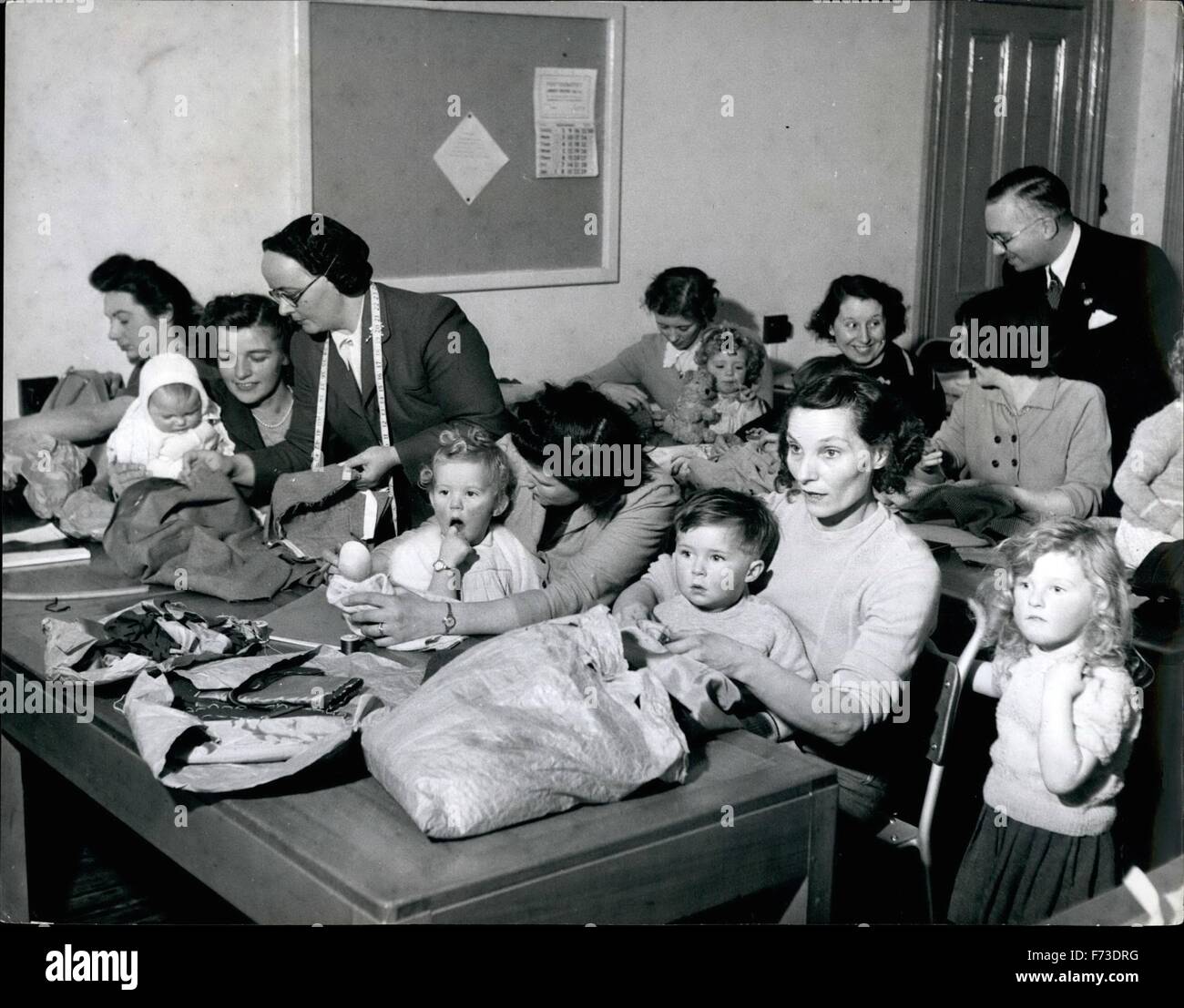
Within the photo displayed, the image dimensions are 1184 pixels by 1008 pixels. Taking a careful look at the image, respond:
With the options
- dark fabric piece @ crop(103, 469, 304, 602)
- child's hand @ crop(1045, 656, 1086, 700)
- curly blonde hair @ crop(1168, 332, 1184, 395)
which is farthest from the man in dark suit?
dark fabric piece @ crop(103, 469, 304, 602)

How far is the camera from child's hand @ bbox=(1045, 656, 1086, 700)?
197 centimetres

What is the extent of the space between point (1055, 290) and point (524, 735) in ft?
6.78

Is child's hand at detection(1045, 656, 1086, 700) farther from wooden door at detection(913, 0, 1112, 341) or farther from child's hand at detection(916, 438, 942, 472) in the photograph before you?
wooden door at detection(913, 0, 1112, 341)

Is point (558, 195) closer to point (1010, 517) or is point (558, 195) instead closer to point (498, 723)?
point (1010, 517)

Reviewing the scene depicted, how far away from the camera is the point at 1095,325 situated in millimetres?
3078

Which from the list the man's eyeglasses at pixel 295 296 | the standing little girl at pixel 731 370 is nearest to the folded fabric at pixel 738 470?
the standing little girl at pixel 731 370

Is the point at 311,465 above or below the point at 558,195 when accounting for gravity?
below

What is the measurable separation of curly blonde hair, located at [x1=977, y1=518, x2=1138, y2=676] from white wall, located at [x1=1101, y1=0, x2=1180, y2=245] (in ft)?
5.96

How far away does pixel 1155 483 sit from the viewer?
2465 mm

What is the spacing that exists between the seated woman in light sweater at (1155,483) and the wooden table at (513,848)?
2.82 feet

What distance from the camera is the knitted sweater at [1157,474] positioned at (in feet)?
7.90

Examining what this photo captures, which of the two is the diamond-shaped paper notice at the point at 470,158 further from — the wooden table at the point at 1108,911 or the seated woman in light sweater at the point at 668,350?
the wooden table at the point at 1108,911
